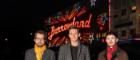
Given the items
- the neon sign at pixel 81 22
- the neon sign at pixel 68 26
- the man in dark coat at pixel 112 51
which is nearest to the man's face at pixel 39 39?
the man in dark coat at pixel 112 51

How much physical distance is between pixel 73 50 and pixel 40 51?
0.57m

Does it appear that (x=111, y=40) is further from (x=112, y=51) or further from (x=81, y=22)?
(x=81, y=22)

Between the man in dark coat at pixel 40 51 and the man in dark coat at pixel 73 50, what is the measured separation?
208 millimetres

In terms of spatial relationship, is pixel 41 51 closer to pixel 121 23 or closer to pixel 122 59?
pixel 122 59

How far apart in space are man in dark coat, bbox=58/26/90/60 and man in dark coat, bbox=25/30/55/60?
0.68ft

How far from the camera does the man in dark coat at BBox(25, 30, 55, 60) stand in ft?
21.2

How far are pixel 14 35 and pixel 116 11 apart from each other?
3968 centimetres

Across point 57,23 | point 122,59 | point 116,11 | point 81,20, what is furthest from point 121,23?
point 122,59

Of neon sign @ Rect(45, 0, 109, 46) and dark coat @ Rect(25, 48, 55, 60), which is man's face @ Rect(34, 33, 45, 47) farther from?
neon sign @ Rect(45, 0, 109, 46)

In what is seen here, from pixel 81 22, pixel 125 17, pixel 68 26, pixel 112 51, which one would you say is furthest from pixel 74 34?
pixel 68 26

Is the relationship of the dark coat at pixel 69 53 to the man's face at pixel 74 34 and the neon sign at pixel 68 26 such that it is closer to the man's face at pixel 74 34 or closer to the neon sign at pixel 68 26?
the man's face at pixel 74 34

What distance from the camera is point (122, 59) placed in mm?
6609

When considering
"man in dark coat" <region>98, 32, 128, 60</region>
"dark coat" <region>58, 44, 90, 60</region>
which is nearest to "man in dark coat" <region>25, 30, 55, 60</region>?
"dark coat" <region>58, 44, 90, 60</region>

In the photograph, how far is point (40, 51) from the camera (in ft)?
21.6
